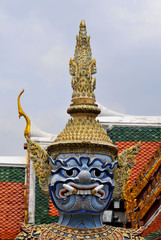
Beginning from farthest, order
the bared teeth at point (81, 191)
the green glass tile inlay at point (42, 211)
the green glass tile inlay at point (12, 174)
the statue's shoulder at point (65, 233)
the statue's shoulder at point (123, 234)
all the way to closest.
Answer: the green glass tile inlay at point (12, 174)
the green glass tile inlay at point (42, 211)
the statue's shoulder at point (123, 234)
the statue's shoulder at point (65, 233)
the bared teeth at point (81, 191)

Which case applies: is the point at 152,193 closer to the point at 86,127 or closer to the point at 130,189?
the point at 130,189

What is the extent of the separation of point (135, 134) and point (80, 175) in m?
5.14

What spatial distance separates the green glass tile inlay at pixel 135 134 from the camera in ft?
36.3

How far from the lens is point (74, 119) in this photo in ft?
22.5

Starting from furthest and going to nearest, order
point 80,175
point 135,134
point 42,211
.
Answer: point 135,134 < point 42,211 < point 80,175

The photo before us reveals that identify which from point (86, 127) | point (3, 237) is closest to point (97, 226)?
point (86, 127)

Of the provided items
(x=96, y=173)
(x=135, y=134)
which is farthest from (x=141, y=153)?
(x=96, y=173)

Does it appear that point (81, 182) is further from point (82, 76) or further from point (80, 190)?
point (82, 76)

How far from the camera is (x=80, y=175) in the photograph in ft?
20.5

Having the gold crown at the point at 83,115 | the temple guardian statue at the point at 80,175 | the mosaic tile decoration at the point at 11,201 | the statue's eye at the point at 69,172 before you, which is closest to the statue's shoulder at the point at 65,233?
the temple guardian statue at the point at 80,175

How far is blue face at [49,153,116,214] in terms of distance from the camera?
6.29 m

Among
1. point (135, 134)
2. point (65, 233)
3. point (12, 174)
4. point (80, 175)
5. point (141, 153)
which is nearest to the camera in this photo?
point (80, 175)

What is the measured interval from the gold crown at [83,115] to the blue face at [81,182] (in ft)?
0.43

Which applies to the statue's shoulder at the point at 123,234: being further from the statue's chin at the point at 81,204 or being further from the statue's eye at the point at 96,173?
the statue's eye at the point at 96,173
